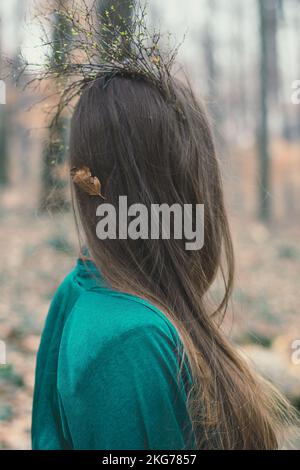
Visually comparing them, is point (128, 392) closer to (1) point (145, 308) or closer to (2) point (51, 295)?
(1) point (145, 308)

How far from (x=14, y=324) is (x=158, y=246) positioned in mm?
4444

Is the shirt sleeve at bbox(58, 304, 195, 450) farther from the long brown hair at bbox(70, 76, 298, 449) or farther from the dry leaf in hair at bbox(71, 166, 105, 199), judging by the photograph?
the dry leaf in hair at bbox(71, 166, 105, 199)

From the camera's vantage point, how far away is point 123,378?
1340 mm

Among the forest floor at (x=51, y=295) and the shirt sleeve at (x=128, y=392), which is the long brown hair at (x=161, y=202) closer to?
the shirt sleeve at (x=128, y=392)

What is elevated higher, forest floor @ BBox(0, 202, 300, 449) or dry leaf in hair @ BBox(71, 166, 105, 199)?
A: dry leaf in hair @ BBox(71, 166, 105, 199)

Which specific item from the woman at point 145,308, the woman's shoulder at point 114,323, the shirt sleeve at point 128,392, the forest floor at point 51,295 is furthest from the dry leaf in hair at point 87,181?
the forest floor at point 51,295

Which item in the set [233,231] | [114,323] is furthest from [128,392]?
[233,231]

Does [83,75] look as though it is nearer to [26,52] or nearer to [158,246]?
[26,52]

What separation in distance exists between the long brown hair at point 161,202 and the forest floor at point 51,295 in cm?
36

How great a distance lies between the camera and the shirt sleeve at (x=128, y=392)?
1337 millimetres

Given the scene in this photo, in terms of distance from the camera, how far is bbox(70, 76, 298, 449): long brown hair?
5.07 feet

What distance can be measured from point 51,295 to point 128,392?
6086mm

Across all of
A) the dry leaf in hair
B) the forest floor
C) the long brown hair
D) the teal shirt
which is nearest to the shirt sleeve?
the teal shirt

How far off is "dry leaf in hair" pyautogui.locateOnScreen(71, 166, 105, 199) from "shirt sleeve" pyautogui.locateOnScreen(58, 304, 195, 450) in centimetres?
45
